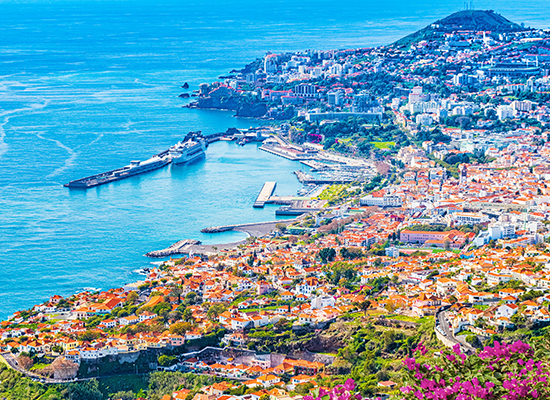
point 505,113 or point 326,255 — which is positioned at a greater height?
point 505,113

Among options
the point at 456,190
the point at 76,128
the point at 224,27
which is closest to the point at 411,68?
the point at 76,128

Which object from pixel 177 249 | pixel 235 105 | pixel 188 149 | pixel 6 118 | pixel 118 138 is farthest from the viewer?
pixel 235 105

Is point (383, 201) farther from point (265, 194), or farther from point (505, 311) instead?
point (505, 311)

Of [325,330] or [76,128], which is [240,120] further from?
[325,330]

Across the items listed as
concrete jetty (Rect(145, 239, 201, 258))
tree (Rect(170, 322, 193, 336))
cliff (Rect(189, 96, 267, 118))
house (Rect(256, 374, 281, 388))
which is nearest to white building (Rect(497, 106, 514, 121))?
cliff (Rect(189, 96, 267, 118))

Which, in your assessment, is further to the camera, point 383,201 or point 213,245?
point 383,201

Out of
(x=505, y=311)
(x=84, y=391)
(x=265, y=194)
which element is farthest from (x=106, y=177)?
(x=505, y=311)
